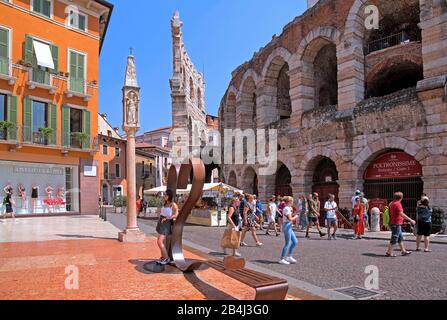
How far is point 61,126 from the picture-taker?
2181 centimetres

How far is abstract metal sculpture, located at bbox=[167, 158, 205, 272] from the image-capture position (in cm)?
673

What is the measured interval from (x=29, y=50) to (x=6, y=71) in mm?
1739

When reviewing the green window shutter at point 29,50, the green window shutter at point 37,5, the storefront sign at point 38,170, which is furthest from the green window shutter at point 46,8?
the storefront sign at point 38,170

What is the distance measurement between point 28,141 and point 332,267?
17497 mm

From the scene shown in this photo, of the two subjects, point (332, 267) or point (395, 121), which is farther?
point (395, 121)

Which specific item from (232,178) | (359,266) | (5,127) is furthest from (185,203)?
(232,178)

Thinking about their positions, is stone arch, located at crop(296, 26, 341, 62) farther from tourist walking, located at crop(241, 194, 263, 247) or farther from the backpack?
tourist walking, located at crop(241, 194, 263, 247)

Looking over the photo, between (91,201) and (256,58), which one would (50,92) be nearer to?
(91,201)

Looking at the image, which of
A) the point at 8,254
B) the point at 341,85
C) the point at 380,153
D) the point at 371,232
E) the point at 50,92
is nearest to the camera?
the point at 8,254

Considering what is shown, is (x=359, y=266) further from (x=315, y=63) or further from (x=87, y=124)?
(x=87, y=124)

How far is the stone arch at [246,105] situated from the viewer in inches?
1117

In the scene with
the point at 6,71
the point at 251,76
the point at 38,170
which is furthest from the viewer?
the point at 251,76

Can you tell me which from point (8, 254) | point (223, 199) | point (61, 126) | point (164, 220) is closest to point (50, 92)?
point (61, 126)

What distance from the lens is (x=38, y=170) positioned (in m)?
21.2
